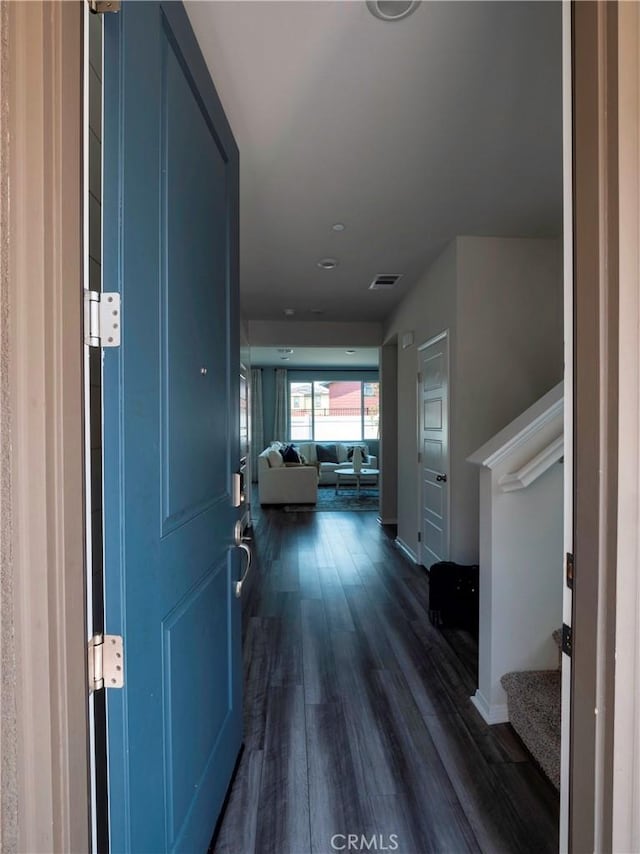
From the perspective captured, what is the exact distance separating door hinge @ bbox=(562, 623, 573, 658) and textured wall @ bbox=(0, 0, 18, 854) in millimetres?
909

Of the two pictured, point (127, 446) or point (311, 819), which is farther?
point (311, 819)

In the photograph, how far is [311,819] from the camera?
1.37 meters

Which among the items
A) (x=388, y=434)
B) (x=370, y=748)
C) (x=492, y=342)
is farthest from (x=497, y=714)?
(x=388, y=434)

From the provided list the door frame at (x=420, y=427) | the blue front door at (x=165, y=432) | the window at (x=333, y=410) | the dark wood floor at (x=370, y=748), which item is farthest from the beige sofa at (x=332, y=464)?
the blue front door at (x=165, y=432)

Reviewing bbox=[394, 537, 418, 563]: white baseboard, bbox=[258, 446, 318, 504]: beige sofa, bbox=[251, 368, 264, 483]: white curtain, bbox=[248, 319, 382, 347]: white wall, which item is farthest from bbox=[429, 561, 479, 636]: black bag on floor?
bbox=[251, 368, 264, 483]: white curtain

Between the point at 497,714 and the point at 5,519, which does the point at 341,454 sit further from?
the point at 5,519

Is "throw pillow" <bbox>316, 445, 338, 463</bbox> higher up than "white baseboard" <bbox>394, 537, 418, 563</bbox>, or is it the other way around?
"throw pillow" <bbox>316, 445, 338, 463</bbox>

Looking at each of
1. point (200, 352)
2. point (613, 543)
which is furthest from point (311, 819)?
point (200, 352)

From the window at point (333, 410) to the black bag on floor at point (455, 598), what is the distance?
7.62 meters

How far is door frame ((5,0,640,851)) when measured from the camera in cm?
57

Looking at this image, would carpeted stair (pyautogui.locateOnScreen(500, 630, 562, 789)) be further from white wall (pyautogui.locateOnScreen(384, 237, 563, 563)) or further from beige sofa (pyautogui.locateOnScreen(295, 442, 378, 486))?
beige sofa (pyautogui.locateOnScreen(295, 442, 378, 486))

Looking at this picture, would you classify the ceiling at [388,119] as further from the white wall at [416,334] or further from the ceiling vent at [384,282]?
the ceiling vent at [384,282]

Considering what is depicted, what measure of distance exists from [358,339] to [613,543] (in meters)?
5.23

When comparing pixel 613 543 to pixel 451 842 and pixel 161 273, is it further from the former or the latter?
pixel 451 842
